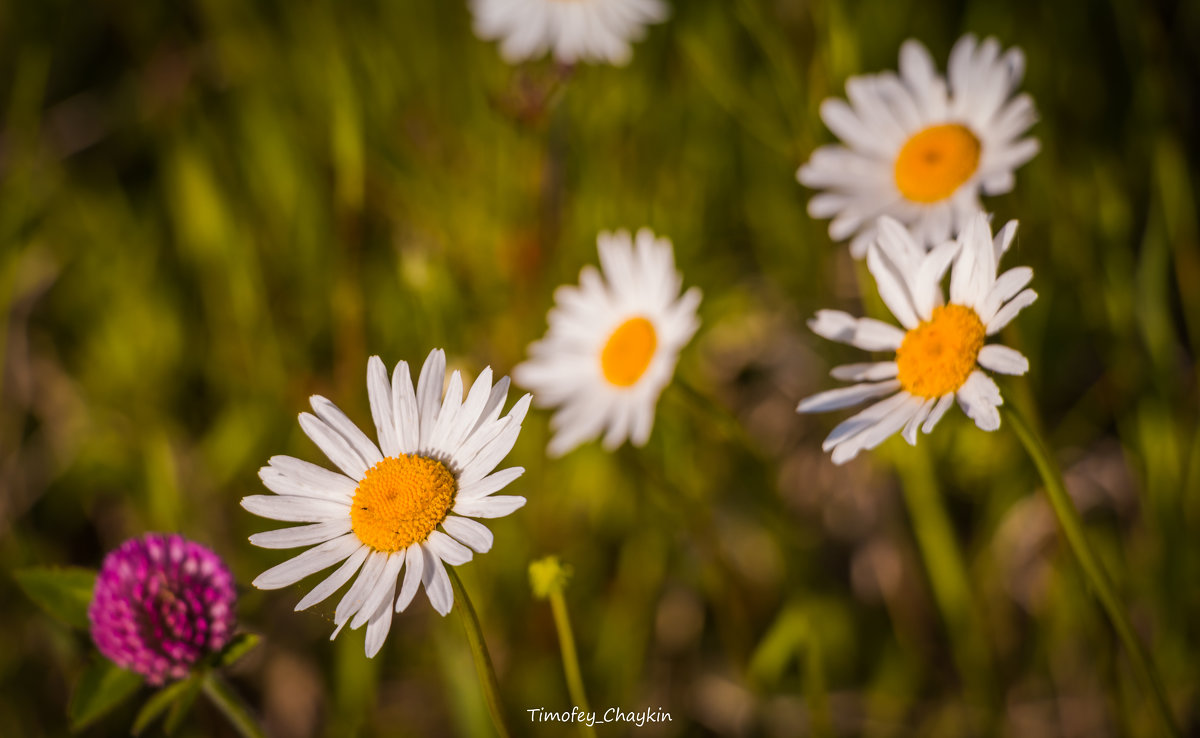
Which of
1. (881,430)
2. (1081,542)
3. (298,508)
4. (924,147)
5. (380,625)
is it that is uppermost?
(924,147)

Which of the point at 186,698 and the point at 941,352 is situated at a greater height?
the point at 941,352

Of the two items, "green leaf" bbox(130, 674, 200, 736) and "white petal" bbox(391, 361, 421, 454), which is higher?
"white petal" bbox(391, 361, 421, 454)

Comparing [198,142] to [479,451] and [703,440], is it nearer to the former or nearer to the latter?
[703,440]

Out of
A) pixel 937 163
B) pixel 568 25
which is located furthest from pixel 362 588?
pixel 568 25

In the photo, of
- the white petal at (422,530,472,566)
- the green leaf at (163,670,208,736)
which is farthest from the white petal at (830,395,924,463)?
the green leaf at (163,670,208,736)

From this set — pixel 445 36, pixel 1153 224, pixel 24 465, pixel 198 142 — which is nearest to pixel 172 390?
pixel 24 465

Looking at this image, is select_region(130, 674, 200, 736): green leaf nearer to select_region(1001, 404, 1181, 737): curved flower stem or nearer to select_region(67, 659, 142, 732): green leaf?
select_region(67, 659, 142, 732): green leaf

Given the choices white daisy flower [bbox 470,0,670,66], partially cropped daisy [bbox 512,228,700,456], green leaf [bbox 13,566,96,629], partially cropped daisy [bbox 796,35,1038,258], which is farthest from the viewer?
white daisy flower [bbox 470,0,670,66]

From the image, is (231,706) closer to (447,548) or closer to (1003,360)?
(447,548)

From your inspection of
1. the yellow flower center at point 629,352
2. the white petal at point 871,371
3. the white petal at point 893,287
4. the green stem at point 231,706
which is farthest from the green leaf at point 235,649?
the white petal at point 893,287
